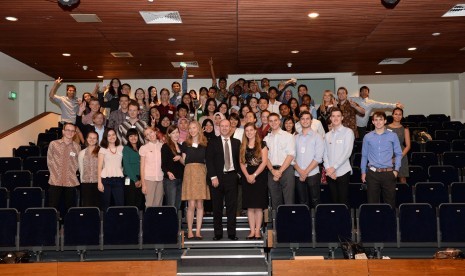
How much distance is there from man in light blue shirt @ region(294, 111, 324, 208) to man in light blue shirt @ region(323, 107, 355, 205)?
0.14 m

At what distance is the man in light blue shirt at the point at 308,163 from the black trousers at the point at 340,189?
0.19 meters

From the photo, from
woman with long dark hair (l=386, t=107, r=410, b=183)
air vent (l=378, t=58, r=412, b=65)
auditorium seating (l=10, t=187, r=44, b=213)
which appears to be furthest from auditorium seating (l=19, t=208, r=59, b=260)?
air vent (l=378, t=58, r=412, b=65)

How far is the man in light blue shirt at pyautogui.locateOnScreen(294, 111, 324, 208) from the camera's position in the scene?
7246 millimetres

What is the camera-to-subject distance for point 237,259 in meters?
6.68

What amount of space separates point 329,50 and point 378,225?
18.8 ft

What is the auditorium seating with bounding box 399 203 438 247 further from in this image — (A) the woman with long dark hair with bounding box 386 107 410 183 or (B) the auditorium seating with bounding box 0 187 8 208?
(B) the auditorium seating with bounding box 0 187 8 208

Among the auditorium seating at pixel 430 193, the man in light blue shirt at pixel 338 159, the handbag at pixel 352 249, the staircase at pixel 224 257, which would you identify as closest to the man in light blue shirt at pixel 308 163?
the man in light blue shirt at pixel 338 159

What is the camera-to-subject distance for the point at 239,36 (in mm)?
10352

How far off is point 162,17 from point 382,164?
4381mm

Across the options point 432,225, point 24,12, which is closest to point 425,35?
point 432,225

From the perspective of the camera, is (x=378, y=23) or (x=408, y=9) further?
(x=378, y=23)

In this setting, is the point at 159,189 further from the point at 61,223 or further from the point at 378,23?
the point at 378,23

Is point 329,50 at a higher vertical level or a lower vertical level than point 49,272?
Answer: higher

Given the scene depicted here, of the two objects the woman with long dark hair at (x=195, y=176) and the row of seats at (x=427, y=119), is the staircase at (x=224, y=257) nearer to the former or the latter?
the woman with long dark hair at (x=195, y=176)
